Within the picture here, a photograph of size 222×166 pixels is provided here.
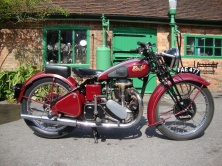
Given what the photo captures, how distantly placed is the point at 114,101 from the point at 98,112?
11.0 inches

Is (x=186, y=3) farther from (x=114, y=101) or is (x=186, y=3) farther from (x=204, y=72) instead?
(x=114, y=101)

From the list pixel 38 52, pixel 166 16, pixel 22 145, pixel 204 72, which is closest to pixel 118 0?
pixel 166 16

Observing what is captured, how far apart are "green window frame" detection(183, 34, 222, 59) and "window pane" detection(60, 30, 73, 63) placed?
409cm

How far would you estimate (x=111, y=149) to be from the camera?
350 cm

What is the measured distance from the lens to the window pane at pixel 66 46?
8.63 metres

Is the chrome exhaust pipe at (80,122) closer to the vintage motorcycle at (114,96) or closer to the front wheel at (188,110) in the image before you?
the vintage motorcycle at (114,96)

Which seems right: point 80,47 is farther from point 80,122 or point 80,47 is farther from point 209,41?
point 80,122

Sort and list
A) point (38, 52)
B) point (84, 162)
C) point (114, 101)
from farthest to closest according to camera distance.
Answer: point (38, 52) → point (114, 101) → point (84, 162)

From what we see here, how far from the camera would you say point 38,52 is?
8.55m

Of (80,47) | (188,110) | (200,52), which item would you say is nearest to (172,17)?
(200,52)

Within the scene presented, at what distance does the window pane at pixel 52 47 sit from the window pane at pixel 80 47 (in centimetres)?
68

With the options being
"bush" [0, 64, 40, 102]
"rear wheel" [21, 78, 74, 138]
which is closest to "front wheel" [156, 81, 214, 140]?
"rear wheel" [21, 78, 74, 138]

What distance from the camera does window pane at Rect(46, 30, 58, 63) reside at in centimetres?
861

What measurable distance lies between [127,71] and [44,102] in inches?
52.8
